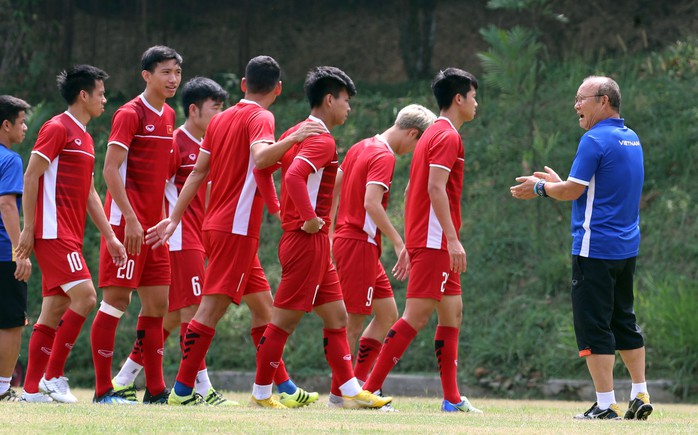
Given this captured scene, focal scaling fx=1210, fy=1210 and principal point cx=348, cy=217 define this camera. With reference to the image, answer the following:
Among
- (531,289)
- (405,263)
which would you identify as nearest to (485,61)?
(531,289)

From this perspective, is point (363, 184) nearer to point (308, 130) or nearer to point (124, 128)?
point (308, 130)

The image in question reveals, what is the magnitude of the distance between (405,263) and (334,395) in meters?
1.10

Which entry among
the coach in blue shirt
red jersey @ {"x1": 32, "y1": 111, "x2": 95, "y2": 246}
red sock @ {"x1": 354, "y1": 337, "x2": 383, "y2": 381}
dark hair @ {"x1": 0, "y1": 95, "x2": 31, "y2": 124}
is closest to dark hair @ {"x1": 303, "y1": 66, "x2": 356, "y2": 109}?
the coach in blue shirt

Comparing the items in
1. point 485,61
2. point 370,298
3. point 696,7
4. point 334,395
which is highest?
point 696,7

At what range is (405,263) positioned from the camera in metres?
8.96

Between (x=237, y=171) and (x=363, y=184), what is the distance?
5.52 ft

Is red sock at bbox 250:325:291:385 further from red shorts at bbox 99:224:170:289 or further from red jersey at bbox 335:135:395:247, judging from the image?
red jersey at bbox 335:135:395:247

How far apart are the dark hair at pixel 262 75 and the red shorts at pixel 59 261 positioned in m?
1.75

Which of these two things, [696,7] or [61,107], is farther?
[61,107]

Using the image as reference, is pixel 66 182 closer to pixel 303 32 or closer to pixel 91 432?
pixel 91 432

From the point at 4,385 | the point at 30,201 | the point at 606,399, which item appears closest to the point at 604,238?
the point at 606,399

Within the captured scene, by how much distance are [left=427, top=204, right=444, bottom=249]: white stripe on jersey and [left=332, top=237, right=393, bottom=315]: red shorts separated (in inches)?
38.9

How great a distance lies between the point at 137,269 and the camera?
872cm

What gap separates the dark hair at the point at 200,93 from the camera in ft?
32.9
